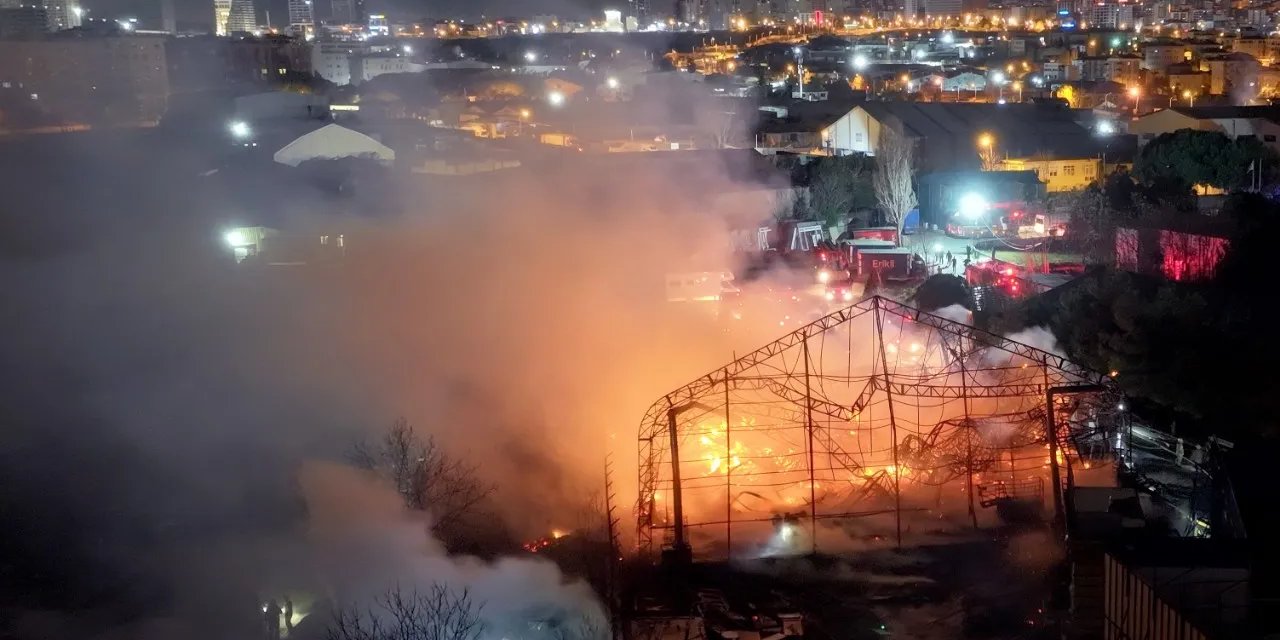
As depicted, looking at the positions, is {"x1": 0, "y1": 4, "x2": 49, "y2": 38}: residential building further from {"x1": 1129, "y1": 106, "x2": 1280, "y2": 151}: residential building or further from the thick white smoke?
{"x1": 1129, "y1": 106, "x2": 1280, "y2": 151}: residential building

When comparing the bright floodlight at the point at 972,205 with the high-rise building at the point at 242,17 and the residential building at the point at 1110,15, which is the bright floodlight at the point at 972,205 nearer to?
the high-rise building at the point at 242,17

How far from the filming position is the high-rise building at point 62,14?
15.5 metres

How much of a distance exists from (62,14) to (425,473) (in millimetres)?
13326

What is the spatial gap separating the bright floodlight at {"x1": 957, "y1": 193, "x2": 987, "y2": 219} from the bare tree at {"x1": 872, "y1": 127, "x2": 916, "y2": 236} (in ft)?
1.85

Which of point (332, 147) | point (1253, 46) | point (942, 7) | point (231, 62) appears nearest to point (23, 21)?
point (332, 147)

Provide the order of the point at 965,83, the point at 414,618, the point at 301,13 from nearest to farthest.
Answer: the point at 414,618 → the point at 965,83 → the point at 301,13

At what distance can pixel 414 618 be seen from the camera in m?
4.83

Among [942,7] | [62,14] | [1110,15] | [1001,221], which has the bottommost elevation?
[1001,221]

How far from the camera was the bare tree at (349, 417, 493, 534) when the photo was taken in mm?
6453

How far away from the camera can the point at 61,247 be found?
37.6ft

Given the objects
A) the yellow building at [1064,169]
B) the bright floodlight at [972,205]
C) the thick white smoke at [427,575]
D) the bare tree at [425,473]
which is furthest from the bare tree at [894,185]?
the thick white smoke at [427,575]

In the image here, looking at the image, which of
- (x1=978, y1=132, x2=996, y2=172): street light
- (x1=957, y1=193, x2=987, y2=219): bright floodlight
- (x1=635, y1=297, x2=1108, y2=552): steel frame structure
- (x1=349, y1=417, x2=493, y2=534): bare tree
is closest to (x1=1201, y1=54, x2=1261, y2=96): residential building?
(x1=978, y1=132, x2=996, y2=172): street light

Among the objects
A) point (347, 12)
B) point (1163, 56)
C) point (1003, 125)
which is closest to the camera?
point (1003, 125)

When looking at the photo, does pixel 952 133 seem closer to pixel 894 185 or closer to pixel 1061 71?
pixel 894 185
